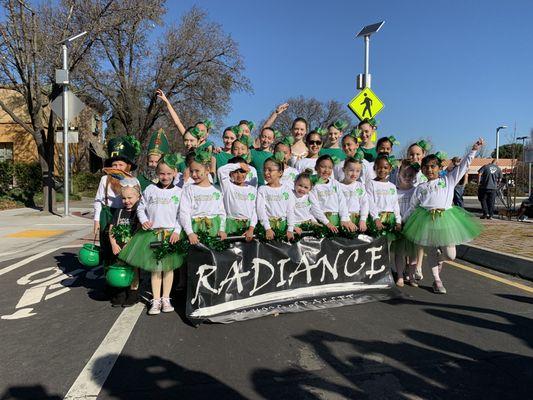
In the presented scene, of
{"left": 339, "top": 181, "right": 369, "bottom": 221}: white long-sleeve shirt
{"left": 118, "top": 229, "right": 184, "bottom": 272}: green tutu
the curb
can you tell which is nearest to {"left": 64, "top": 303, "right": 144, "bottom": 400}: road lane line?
{"left": 118, "top": 229, "right": 184, "bottom": 272}: green tutu

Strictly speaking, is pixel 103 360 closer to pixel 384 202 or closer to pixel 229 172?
pixel 229 172

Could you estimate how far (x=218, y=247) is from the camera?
14.0 feet

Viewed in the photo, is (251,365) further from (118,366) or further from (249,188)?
Answer: (249,188)

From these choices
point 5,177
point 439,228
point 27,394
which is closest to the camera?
point 27,394

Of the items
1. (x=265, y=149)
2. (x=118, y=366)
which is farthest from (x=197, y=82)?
(x=118, y=366)

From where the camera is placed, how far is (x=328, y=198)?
507 centimetres

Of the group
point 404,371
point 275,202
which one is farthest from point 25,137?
point 404,371

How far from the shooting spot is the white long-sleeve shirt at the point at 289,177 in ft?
16.8

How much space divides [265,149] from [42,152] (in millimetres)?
11949

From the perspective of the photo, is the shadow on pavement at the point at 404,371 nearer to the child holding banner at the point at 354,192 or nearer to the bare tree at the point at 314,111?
the child holding banner at the point at 354,192

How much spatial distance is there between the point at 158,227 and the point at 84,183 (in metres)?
28.5

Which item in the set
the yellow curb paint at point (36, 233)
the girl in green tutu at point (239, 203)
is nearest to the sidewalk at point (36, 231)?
the yellow curb paint at point (36, 233)

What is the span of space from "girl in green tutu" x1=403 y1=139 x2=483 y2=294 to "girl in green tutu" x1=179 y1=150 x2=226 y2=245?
2.45 meters

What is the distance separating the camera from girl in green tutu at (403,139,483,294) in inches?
197
